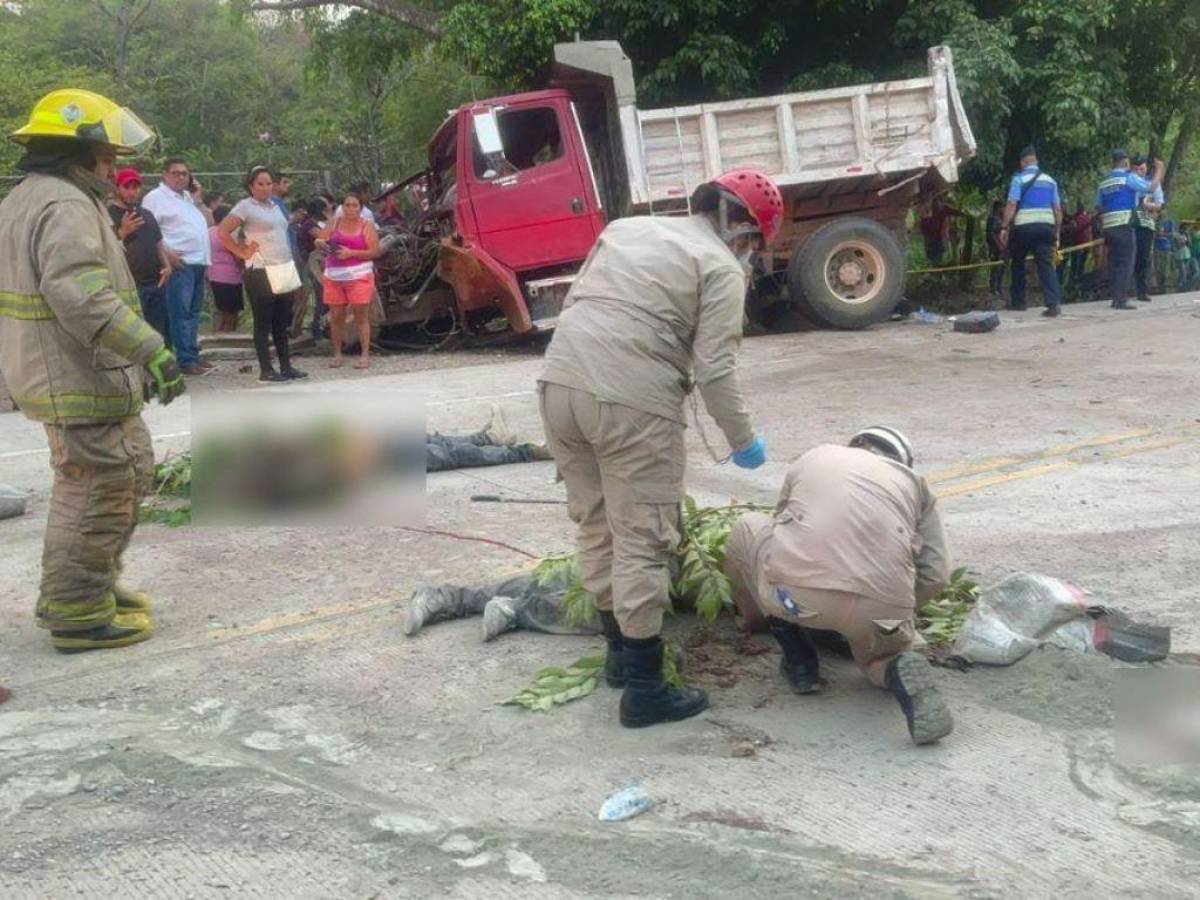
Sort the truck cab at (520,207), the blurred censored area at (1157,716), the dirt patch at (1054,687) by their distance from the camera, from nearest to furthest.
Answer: the blurred censored area at (1157,716)
the dirt patch at (1054,687)
the truck cab at (520,207)

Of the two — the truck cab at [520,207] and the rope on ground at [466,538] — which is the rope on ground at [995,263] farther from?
the rope on ground at [466,538]

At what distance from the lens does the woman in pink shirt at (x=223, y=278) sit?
12.3 metres

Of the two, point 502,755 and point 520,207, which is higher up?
point 520,207

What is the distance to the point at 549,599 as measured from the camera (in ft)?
15.8

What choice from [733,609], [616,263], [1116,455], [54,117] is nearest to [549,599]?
[733,609]

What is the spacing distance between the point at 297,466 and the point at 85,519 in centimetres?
138

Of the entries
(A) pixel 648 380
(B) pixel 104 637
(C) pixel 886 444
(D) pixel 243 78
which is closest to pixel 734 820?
(A) pixel 648 380

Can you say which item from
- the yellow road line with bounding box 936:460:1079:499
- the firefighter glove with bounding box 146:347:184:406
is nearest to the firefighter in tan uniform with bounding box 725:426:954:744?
the firefighter glove with bounding box 146:347:184:406

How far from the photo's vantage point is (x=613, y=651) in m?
4.25

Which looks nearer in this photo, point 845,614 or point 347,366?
point 845,614

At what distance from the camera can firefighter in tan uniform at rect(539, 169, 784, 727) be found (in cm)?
384

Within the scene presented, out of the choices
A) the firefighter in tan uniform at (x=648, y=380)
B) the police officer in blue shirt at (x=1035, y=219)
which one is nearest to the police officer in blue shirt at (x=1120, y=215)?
the police officer in blue shirt at (x=1035, y=219)

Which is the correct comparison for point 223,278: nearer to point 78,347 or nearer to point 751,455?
point 78,347

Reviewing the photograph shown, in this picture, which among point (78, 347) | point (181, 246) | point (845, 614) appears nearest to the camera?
point (845, 614)
